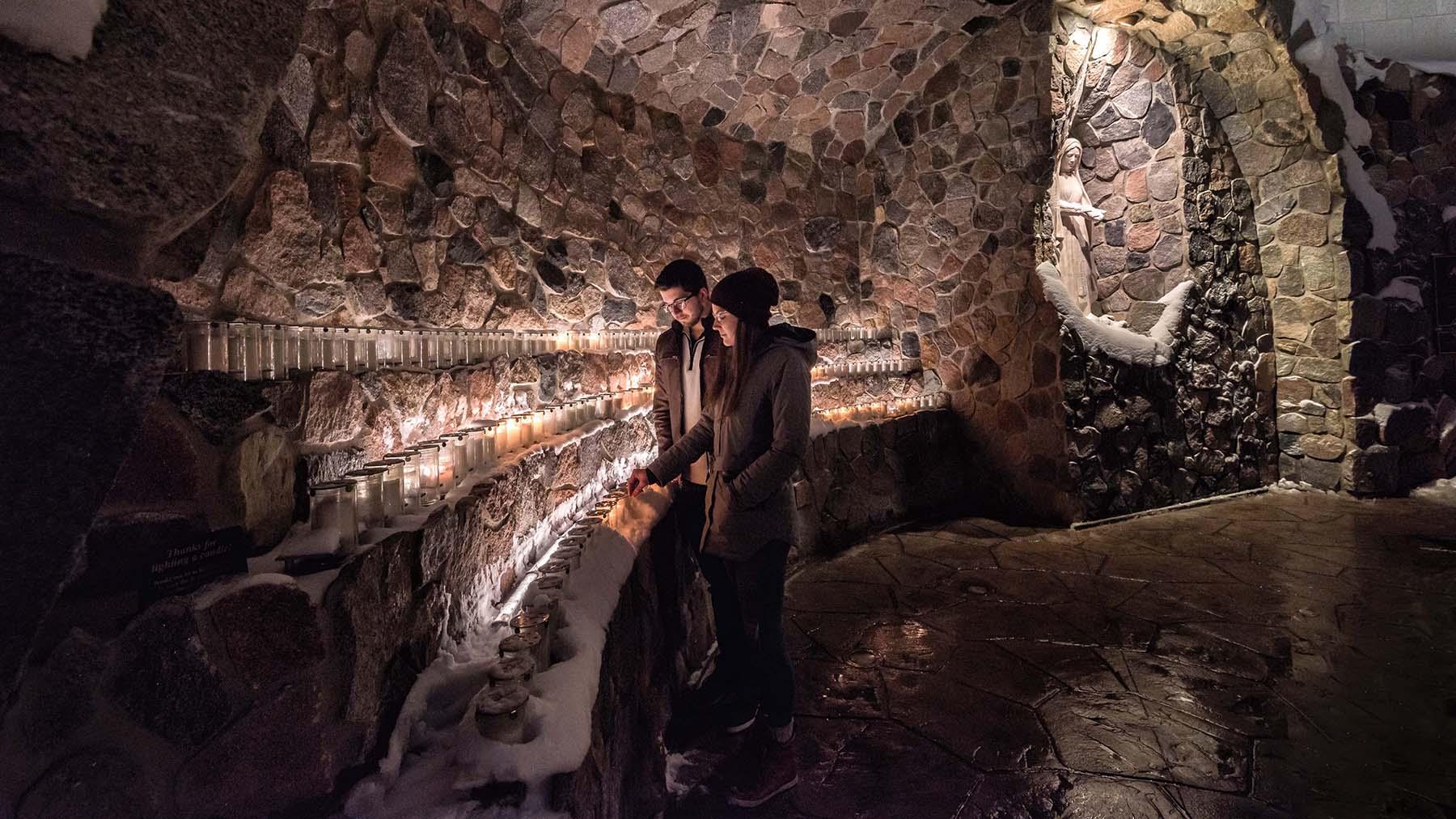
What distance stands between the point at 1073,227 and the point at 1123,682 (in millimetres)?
4492

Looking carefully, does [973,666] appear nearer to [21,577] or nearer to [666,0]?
[21,577]

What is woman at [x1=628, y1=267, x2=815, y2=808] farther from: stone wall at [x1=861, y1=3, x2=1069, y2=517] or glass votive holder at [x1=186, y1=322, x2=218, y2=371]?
stone wall at [x1=861, y1=3, x2=1069, y2=517]

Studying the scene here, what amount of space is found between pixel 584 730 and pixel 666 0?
4004 mm

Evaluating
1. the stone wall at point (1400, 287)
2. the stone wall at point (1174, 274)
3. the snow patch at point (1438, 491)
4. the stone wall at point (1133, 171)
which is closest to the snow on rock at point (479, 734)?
the stone wall at point (1174, 274)

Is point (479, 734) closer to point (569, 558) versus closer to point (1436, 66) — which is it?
point (569, 558)

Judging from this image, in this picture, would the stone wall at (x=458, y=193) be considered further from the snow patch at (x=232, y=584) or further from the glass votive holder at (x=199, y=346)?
the snow patch at (x=232, y=584)

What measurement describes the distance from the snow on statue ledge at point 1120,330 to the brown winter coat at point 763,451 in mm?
4030

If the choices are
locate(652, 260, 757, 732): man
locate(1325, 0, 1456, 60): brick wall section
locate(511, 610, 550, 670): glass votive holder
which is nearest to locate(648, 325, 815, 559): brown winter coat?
locate(652, 260, 757, 732): man

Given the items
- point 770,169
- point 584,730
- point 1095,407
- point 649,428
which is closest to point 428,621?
point 584,730

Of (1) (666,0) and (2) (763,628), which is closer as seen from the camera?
(2) (763,628)

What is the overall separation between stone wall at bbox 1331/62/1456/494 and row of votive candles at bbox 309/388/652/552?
24.4 feet

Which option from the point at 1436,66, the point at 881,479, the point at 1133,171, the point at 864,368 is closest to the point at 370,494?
the point at 881,479

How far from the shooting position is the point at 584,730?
1467 millimetres

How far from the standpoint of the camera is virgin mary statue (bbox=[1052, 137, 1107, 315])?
5926 millimetres
